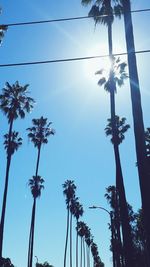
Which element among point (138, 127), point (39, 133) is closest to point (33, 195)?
point (39, 133)

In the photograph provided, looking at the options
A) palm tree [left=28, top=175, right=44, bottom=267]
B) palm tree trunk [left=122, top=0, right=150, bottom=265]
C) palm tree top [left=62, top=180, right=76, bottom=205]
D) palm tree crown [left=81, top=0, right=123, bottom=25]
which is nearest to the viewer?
palm tree trunk [left=122, top=0, right=150, bottom=265]

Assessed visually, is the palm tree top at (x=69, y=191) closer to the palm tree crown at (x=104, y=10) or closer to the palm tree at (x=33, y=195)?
the palm tree at (x=33, y=195)

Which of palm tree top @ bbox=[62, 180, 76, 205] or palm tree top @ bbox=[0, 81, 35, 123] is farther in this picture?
palm tree top @ bbox=[62, 180, 76, 205]

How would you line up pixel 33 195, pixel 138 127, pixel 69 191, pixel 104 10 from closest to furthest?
pixel 138 127 < pixel 104 10 < pixel 33 195 < pixel 69 191

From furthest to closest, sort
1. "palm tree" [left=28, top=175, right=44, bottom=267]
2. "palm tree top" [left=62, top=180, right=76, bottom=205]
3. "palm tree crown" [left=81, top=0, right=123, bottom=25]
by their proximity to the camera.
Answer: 1. "palm tree top" [left=62, top=180, right=76, bottom=205]
2. "palm tree" [left=28, top=175, right=44, bottom=267]
3. "palm tree crown" [left=81, top=0, right=123, bottom=25]

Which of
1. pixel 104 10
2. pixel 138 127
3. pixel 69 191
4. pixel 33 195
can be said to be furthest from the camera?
pixel 69 191

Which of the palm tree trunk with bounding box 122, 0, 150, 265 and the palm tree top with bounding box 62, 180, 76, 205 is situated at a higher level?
the palm tree top with bounding box 62, 180, 76, 205

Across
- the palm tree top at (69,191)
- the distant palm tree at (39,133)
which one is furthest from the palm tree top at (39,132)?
the palm tree top at (69,191)

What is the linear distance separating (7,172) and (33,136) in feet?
34.2

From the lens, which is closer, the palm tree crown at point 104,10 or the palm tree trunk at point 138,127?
the palm tree trunk at point 138,127

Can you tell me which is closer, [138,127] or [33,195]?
[138,127]

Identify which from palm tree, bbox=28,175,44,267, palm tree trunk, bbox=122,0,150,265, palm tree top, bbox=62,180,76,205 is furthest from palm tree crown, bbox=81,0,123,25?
palm tree top, bbox=62,180,76,205

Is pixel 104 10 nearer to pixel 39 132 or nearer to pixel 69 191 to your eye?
pixel 39 132

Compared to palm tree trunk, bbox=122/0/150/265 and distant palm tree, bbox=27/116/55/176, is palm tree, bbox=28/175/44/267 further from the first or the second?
palm tree trunk, bbox=122/0/150/265
